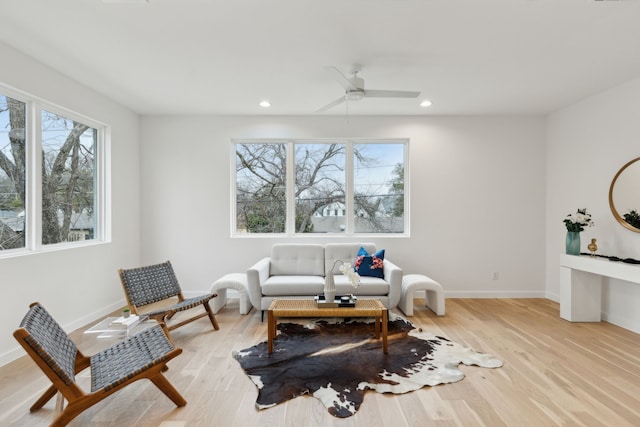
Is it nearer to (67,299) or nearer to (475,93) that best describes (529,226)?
(475,93)

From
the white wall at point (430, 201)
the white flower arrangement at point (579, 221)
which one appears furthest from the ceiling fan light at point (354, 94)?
the white flower arrangement at point (579, 221)

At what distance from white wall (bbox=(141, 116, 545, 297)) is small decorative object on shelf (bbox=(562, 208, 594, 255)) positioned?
3.21 ft

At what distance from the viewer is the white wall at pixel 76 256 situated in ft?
9.71

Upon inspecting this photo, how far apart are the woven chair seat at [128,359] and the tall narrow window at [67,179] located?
1905 mm

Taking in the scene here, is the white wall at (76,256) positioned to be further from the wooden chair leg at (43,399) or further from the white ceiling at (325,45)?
the wooden chair leg at (43,399)

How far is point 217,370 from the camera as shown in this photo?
2785 millimetres

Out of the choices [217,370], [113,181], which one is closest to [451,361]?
A: [217,370]

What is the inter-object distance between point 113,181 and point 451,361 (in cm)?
457

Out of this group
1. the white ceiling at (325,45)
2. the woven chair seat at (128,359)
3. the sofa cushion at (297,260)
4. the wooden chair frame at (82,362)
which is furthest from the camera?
the sofa cushion at (297,260)

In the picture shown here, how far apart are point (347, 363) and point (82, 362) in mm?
1991

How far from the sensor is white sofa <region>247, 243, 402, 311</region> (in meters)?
4.02

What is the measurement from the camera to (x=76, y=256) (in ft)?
12.3

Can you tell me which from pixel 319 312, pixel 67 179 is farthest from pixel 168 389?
→ pixel 67 179

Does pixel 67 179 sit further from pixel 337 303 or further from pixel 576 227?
pixel 576 227
